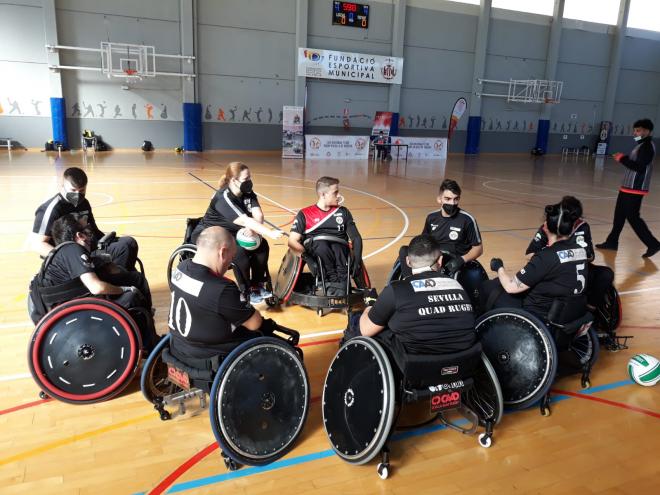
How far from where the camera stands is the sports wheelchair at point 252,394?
2.62 metres

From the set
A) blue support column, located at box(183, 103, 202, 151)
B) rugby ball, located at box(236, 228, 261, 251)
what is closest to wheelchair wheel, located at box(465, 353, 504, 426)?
rugby ball, located at box(236, 228, 261, 251)

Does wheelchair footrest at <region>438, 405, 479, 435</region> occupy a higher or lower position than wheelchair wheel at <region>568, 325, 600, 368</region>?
lower

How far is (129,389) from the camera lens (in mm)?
3486

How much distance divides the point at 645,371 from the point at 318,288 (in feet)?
9.16

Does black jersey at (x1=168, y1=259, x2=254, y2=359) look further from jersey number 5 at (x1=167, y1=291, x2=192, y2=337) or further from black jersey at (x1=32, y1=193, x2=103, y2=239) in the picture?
black jersey at (x1=32, y1=193, x2=103, y2=239)

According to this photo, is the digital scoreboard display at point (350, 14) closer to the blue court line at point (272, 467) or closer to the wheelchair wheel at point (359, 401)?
the blue court line at point (272, 467)

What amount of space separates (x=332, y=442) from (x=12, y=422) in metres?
1.97

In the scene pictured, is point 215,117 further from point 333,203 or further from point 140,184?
point 333,203

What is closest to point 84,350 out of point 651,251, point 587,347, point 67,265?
point 67,265

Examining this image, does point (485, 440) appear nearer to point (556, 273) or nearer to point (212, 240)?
point (556, 273)

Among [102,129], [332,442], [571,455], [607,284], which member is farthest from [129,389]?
[102,129]

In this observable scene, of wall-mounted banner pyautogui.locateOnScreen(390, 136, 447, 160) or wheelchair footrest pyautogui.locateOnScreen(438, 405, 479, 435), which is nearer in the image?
wheelchair footrest pyautogui.locateOnScreen(438, 405, 479, 435)

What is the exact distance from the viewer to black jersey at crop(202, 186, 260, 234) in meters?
5.06

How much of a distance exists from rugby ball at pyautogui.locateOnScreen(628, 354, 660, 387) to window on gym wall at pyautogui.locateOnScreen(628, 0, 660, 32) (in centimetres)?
3081
